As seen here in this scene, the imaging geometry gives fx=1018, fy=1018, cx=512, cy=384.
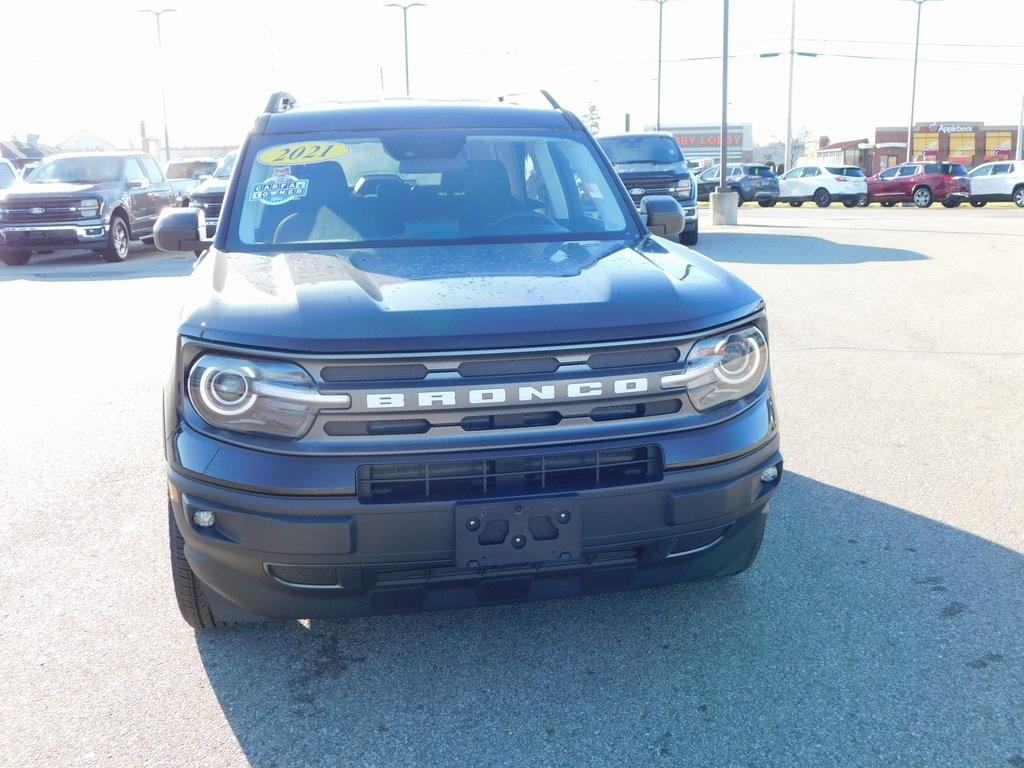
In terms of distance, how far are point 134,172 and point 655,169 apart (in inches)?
364

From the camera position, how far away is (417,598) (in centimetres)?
290

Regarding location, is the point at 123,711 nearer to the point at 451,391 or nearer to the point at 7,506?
the point at 451,391

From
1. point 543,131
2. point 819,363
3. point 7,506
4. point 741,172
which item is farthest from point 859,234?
point 741,172

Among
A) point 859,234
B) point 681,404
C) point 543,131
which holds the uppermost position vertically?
point 543,131

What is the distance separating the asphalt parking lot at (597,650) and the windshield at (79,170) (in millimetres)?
13058

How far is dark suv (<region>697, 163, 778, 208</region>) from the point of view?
1505 inches

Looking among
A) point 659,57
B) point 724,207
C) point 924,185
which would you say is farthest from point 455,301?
point 659,57

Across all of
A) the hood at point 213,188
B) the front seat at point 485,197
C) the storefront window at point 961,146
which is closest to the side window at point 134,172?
the hood at point 213,188

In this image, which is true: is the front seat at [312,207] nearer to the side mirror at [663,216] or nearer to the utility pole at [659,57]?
the side mirror at [663,216]

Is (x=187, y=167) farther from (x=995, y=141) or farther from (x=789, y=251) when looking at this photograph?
(x=995, y=141)

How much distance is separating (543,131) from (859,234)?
16.6 m

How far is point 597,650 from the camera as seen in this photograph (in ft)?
10.9

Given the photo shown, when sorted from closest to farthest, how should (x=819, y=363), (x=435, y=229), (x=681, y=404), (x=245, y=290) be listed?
1. (x=681, y=404)
2. (x=245, y=290)
3. (x=435, y=229)
4. (x=819, y=363)

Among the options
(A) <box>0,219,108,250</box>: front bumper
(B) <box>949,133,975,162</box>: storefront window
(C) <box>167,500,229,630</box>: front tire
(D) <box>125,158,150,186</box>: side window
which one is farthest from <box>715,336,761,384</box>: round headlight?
(B) <box>949,133,975,162</box>: storefront window
